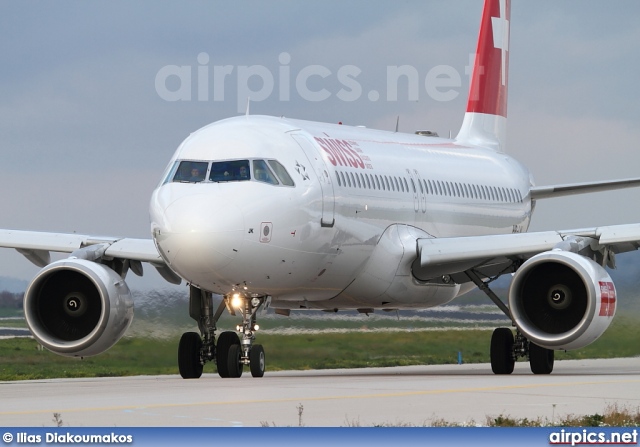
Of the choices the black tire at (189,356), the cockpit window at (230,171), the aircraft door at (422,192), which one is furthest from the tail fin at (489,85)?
the cockpit window at (230,171)

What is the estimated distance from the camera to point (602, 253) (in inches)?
942

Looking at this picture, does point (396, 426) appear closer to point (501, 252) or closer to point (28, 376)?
point (501, 252)

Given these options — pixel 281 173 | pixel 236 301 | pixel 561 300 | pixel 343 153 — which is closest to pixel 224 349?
pixel 236 301

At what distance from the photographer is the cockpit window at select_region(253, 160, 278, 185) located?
21111 millimetres

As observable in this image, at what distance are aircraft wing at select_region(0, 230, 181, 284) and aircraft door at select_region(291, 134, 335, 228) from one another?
10.2 ft

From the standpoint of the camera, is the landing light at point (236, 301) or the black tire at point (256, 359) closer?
the black tire at point (256, 359)

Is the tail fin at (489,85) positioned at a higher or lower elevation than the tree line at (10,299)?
higher

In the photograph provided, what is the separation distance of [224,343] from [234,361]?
78 cm

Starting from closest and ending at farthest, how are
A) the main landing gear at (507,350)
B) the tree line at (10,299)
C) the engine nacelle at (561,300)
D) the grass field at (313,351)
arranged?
1. the engine nacelle at (561,300)
2. the main landing gear at (507,350)
3. the grass field at (313,351)
4. the tree line at (10,299)

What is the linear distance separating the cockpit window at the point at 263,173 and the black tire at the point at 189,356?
138 inches

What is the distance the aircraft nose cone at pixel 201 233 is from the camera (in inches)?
788

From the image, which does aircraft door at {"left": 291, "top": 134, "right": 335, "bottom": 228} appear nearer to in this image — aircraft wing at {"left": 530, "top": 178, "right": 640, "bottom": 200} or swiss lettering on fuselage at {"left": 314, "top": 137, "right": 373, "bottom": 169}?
swiss lettering on fuselage at {"left": 314, "top": 137, "right": 373, "bottom": 169}

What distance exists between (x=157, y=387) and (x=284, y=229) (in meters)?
3.21

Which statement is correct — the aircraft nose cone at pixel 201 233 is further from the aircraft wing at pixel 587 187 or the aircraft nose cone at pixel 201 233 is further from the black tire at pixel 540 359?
the aircraft wing at pixel 587 187
